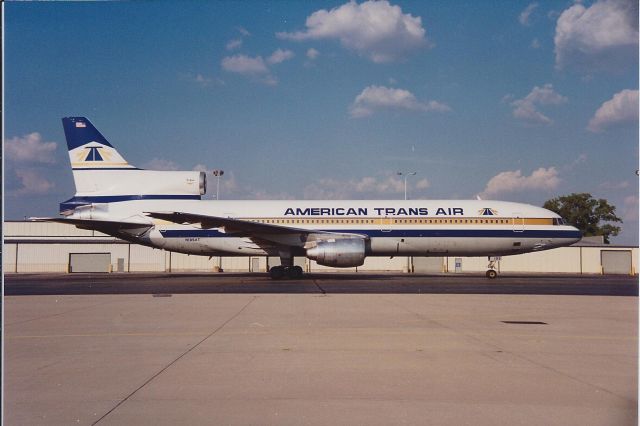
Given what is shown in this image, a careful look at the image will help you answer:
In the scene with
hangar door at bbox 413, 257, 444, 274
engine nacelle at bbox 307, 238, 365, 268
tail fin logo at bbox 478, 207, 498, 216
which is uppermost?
tail fin logo at bbox 478, 207, 498, 216

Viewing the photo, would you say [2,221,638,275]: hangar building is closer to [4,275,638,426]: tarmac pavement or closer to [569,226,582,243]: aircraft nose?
[569,226,582,243]: aircraft nose

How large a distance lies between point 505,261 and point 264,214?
2420 centimetres

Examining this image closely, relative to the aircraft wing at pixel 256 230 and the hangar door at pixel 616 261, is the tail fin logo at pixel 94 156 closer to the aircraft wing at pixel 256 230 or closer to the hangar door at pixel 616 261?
the aircraft wing at pixel 256 230

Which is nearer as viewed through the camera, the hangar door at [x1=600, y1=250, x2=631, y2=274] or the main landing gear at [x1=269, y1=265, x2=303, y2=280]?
the main landing gear at [x1=269, y1=265, x2=303, y2=280]

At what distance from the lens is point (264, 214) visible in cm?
2864

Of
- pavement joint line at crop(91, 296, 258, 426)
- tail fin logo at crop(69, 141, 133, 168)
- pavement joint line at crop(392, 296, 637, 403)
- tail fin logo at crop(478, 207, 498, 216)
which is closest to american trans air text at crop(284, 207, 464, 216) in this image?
tail fin logo at crop(478, 207, 498, 216)

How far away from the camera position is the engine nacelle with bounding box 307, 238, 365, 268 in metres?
25.1

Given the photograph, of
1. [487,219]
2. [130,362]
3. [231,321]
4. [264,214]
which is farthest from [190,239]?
[130,362]

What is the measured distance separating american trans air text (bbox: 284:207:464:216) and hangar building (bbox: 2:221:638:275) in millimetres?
15369

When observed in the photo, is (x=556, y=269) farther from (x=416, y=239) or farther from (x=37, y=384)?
(x=37, y=384)

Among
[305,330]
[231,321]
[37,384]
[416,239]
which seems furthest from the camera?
[416,239]

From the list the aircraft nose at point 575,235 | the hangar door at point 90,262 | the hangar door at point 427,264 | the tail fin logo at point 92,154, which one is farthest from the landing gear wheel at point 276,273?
the hangar door at point 90,262

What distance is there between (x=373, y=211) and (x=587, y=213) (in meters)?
59.3

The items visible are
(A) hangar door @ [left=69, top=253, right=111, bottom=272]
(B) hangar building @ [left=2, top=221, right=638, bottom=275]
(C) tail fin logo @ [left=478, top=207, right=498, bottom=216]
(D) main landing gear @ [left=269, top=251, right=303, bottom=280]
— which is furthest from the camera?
(A) hangar door @ [left=69, top=253, right=111, bottom=272]
